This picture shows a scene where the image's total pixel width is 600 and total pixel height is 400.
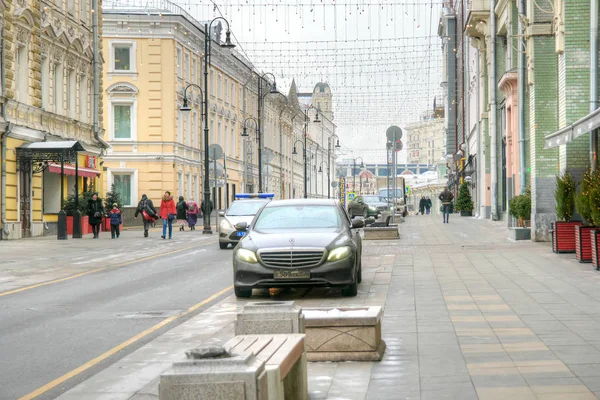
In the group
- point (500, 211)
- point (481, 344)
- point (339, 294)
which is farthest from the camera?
point (500, 211)

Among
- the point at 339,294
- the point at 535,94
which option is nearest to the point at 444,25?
the point at 535,94

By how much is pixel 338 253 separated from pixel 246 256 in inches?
50.1

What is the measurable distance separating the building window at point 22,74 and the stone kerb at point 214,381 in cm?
3051

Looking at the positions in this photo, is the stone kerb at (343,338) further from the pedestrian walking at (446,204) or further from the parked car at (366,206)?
the parked car at (366,206)

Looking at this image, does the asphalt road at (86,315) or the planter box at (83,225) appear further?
the planter box at (83,225)

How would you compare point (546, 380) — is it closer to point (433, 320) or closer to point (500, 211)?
point (433, 320)

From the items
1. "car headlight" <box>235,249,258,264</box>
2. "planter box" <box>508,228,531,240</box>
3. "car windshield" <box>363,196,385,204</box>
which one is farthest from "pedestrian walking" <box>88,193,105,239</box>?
"car windshield" <box>363,196,385,204</box>

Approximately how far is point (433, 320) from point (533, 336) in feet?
5.41

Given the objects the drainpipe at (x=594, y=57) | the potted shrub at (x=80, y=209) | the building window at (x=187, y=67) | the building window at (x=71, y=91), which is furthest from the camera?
the building window at (x=187, y=67)

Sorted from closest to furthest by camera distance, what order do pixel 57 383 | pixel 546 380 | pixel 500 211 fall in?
pixel 546 380
pixel 57 383
pixel 500 211

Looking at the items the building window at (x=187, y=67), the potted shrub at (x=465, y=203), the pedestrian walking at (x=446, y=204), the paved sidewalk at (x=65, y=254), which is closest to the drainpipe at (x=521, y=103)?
the paved sidewalk at (x=65, y=254)

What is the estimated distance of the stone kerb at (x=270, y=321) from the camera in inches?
296

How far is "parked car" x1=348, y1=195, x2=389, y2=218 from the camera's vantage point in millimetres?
55938

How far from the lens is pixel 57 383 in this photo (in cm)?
795
